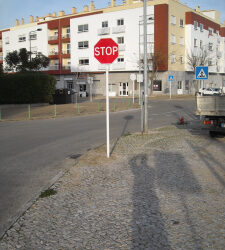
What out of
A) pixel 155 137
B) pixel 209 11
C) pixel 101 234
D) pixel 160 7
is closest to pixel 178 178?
pixel 101 234

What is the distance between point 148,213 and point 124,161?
11.0ft

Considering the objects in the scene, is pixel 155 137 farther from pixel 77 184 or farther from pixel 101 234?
pixel 101 234

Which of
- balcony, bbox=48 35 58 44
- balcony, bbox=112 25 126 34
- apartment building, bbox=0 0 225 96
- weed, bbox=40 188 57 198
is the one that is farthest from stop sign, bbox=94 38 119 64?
balcony, bbox=48 35 58 44

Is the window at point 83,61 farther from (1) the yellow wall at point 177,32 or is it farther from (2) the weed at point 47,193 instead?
(2) the weed at point 47,193

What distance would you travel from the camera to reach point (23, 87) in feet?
94.7

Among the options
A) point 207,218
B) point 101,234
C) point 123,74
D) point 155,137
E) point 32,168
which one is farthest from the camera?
point 123,74

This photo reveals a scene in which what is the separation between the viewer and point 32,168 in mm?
7578

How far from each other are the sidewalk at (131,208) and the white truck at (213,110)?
2.94m

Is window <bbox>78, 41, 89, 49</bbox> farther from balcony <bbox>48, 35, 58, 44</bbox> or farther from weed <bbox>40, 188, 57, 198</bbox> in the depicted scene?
weed <bbox>40, 188, 57, 198</bbox>

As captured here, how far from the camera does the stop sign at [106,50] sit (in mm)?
7656

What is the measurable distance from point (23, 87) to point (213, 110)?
69.6 ft

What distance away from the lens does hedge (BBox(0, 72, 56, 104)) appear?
2891 centimetres

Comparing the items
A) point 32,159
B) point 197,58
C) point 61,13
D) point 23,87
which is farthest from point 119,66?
point 32,159

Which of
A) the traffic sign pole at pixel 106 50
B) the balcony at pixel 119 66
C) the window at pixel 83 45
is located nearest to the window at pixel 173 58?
the balcony at pixel 119 66
